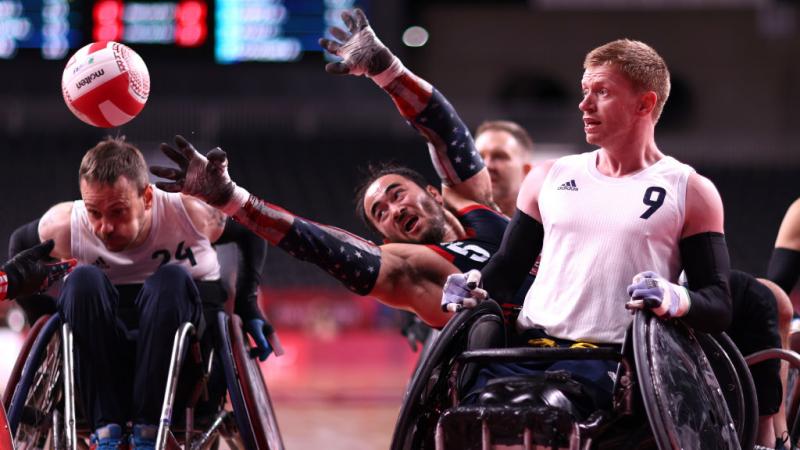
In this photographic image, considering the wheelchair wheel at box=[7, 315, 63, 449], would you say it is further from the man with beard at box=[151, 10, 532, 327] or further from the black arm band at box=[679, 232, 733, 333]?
the black arm band at box=[679, 232, 733, 333]

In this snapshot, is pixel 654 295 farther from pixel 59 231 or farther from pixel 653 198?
pixel 59 231

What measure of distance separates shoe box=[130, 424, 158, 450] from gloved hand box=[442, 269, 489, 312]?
1.14m

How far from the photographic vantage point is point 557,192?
128 inches

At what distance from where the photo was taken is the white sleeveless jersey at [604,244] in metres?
3.05

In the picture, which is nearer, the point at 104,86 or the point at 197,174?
the point at 197,174

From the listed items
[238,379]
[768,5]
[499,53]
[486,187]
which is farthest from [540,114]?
[238,379]

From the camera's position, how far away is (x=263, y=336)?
454cm

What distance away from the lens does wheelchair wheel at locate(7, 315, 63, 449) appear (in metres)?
3.65

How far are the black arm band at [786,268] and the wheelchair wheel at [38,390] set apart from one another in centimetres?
281

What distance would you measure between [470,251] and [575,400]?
141 cm

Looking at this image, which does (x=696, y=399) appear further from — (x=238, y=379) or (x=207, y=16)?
(x=207, y=16)

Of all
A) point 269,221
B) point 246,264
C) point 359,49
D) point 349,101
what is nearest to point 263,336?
point 246,264

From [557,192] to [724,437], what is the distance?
2.68 ft

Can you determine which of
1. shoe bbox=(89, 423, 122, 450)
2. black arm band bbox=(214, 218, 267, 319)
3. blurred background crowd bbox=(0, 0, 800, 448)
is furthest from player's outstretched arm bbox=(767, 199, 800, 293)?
blurred background crowd bbox=(0, 0, 800, 448)
